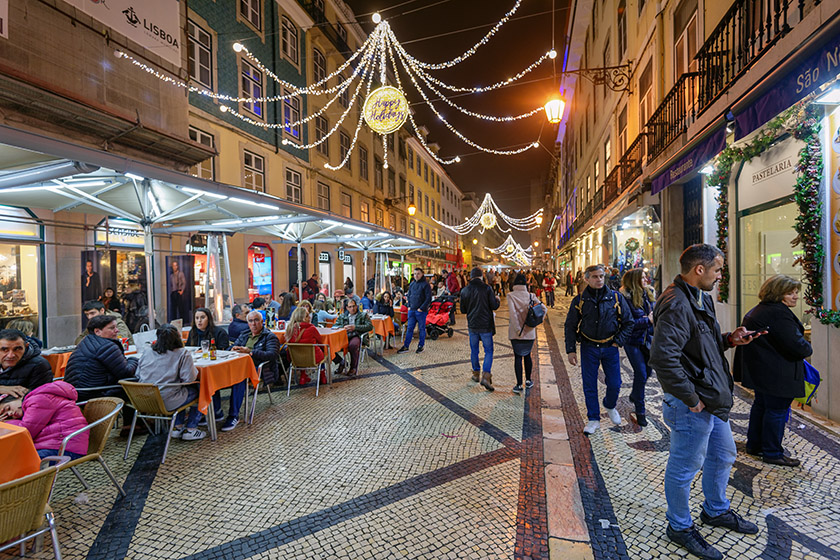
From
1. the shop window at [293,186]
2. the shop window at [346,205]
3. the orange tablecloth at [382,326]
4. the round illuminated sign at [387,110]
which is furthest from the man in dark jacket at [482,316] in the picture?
the shop window at [346,205]

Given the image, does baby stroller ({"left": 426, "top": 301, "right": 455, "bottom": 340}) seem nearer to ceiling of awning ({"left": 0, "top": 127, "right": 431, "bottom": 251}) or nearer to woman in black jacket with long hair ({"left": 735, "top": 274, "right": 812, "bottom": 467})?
ceiling of awning ({"left": 0, "top": 127, "right": 431, "bottom": 251})

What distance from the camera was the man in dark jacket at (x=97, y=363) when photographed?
423 cm

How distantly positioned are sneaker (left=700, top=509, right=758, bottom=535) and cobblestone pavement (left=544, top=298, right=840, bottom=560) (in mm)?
40

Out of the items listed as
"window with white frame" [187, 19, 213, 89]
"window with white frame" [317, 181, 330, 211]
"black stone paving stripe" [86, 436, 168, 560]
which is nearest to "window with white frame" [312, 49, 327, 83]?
"window with white frame" [317, 181, 330, 211]

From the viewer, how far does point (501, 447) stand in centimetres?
421

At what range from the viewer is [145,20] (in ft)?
25.7

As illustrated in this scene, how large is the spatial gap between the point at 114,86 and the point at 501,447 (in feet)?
37.6

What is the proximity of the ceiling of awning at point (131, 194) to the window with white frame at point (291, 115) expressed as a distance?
8.40 m

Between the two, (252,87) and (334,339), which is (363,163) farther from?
(334,339)

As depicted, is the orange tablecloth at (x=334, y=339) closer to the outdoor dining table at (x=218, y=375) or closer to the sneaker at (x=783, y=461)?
the outdoor dining table at (x=218, y=375)

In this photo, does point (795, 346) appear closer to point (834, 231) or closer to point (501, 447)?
point (834, 231)

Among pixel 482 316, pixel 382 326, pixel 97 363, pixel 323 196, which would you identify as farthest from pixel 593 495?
pixel 323 196

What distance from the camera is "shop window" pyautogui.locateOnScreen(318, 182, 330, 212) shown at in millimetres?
19625

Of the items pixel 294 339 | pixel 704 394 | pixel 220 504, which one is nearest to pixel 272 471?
pixel 220 504
